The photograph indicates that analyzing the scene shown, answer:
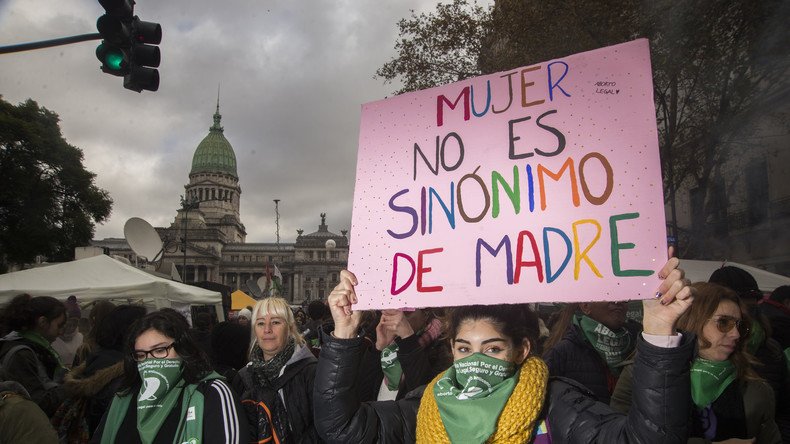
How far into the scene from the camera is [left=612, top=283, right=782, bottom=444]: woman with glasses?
2553 mm

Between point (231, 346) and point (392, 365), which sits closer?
point (392, 365)

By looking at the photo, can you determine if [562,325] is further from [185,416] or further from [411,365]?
[185,416]

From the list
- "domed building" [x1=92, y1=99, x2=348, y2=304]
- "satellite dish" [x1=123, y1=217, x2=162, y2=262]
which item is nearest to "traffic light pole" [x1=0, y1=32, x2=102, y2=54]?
"satellite dish" [x1=123, y1=217, x2=162, y2=262]

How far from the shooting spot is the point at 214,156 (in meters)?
107

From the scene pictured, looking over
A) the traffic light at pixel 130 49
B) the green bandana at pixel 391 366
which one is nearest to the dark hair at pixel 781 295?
the green bandana at pixel 391 366

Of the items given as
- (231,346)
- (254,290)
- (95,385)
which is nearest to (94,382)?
(95,385)

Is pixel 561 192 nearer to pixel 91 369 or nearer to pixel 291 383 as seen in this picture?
pixel 291 383

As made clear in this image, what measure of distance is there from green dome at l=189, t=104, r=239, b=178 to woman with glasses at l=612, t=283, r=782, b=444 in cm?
10935

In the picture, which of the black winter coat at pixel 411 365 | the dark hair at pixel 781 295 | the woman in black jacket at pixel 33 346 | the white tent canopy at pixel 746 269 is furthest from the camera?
the white tent canopy at pixel 746 269

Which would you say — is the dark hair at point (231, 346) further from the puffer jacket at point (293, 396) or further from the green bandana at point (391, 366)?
the green bandana at point (391, 366)

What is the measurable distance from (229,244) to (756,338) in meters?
108

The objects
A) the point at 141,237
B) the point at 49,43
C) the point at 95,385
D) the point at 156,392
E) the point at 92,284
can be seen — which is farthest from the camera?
the point at 141,237

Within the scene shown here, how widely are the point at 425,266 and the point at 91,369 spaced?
2.78m

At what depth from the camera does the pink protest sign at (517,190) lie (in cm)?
184
